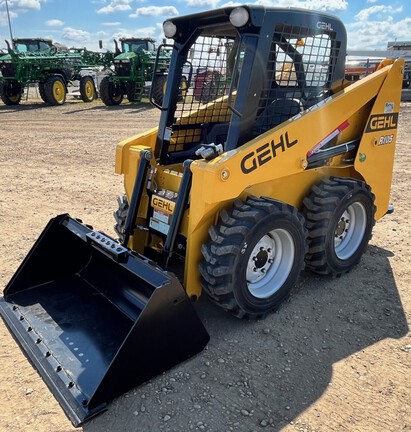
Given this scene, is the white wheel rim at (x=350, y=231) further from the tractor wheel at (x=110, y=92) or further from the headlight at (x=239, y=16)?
the tractor wheel at (x=110, y=92)

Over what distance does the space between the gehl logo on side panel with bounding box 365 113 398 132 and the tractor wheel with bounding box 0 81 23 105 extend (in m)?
17.8

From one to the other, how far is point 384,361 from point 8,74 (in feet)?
61.5

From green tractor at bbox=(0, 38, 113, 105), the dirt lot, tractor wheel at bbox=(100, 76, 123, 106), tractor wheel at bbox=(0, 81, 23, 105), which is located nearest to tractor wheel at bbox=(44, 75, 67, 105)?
green tractor at bbox=(0, 38, 113, 105)

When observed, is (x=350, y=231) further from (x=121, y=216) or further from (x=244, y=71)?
(x=121, y=216)

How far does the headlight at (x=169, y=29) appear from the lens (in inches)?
139

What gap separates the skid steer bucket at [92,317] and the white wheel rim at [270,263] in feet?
2.12

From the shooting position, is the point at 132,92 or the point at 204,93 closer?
the point at 204,93

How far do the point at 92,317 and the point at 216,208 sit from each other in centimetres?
119

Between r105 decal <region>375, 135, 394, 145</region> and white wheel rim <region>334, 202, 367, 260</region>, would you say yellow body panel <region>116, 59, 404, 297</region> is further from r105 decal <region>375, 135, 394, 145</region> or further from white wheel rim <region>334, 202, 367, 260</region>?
white wheel rim <region>334, 202, 367, 260</region>

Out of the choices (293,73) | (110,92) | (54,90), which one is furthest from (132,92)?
(293,73)

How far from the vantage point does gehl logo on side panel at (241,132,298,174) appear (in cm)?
304

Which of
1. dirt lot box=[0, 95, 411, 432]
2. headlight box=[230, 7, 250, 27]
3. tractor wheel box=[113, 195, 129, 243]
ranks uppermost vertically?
headlight box=[230, 7, 250, 27]

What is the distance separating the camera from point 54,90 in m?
18.3

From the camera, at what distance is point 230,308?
3105 mm
